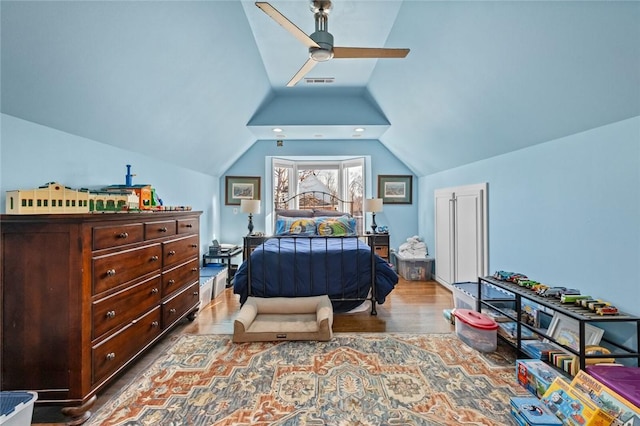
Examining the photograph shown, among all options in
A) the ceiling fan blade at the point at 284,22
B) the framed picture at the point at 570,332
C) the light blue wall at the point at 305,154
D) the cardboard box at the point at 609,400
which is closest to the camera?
the cardboard box at the point at 609,400

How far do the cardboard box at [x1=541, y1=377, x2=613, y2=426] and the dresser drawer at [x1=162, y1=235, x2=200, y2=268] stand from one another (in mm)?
2848

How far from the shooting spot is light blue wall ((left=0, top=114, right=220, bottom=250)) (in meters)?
1.72

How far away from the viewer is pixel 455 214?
13.2ft

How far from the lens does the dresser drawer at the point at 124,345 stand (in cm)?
173

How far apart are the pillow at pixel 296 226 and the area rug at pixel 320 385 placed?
2.05 meters

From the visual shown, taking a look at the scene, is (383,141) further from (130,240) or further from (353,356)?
(130,240)

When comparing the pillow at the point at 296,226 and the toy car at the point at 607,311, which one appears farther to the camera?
the pillow at the point at 296,226

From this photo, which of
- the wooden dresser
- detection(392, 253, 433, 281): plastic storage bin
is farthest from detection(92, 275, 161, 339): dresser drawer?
detection(392, 253, 433, 281): plastic storage bin

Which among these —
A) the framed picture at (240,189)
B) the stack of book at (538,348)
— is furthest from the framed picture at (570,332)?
the framed picture at (240,189)

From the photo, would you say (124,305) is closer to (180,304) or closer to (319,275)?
(180,304)

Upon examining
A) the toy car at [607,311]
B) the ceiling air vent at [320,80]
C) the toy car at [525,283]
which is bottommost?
the toy car at [607,311]

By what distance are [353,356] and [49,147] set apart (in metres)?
2.69

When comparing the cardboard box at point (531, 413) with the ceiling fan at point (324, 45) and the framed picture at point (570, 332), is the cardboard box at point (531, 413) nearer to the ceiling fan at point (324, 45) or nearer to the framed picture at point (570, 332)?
the framed picture at point (570, 332)

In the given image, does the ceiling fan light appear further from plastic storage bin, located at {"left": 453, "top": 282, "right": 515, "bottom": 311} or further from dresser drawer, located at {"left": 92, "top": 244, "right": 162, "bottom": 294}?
plastic storage bin, located at {"left": 453, "top": 282, "right": 515, "bottom": 311}
